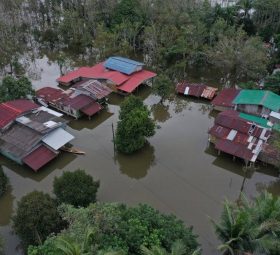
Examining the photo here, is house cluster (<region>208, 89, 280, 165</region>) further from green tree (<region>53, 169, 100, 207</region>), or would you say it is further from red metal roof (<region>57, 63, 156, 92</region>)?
green tree (<region>53, 169, 100, 207</region>)

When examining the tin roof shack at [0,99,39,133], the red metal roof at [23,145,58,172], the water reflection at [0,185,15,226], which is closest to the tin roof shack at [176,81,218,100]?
the tin roof shack at [0,99,39,133]

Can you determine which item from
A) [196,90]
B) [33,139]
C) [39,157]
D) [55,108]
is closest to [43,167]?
[39,157]

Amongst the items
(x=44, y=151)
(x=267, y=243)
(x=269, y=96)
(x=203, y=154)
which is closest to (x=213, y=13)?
(x=269, y=96)

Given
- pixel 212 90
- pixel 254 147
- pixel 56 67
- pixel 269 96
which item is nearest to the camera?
pixel 254 147

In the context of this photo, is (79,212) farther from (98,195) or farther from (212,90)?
(212,90)

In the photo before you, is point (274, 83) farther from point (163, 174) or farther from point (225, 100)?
point (163, 174)
